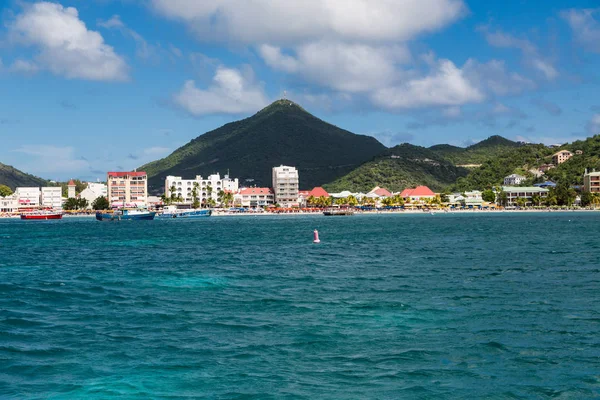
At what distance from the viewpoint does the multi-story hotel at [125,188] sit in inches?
7682

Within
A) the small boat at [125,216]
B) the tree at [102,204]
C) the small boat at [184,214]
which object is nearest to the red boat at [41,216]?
the small boat at [125,216]

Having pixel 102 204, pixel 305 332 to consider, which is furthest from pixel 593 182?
pixel 305 332

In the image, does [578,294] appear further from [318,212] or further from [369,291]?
[318,212]

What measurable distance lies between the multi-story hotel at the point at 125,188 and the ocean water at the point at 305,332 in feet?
540

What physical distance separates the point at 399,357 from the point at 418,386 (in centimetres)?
210

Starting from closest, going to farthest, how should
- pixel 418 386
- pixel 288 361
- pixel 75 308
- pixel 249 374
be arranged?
pixel 418 386, pixel 249 374, pixel 288 361, pixel 75 308

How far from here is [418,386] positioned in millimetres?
13445

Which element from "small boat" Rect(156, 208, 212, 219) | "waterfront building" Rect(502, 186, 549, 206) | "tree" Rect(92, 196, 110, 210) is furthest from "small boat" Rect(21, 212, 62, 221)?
"waterfront building" Rect(502, 186, 549, 206)

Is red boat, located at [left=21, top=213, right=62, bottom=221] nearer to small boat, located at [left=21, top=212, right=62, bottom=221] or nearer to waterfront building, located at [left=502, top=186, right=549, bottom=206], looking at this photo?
small boat, located at [left=21, top=212, right=62, bottom=221]

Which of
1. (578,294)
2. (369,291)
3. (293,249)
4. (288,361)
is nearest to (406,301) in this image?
(369,291)

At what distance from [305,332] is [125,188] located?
186 meters

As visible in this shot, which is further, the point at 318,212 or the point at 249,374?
the point at 318,212

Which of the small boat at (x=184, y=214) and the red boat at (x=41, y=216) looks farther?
the small boat at (x=184, y=214)

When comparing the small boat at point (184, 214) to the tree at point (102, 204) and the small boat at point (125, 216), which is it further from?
the tree at point (102, 204)
